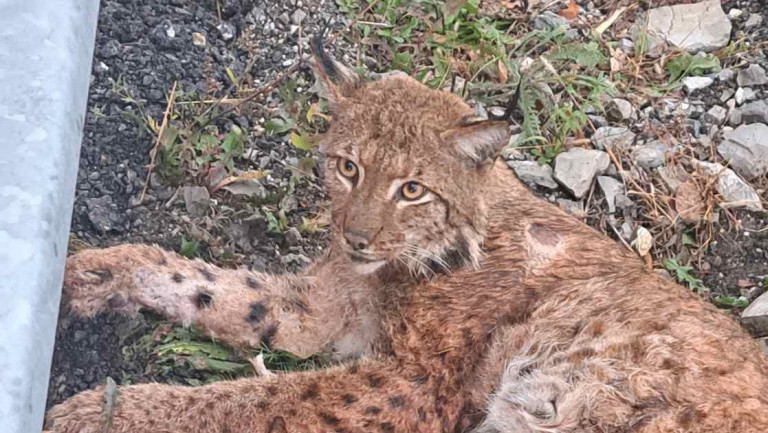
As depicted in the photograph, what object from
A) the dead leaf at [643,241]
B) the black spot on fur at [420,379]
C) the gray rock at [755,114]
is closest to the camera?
the black spot on fur at [420,379]

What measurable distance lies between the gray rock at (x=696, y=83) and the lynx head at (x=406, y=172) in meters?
2.13

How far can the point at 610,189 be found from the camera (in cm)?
506

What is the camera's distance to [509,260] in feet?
12.7

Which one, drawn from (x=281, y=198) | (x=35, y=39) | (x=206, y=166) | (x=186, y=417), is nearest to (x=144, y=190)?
(x=206, y=166)

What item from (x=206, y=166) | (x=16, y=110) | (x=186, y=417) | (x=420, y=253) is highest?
(x=16, y=110)

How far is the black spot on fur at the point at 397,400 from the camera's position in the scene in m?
3.57

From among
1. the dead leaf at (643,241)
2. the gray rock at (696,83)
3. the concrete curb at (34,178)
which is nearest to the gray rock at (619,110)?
the gray rock at (696,83)

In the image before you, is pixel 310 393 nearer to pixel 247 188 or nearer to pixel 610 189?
pixel 247 188

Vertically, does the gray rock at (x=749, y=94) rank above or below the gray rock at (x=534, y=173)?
above

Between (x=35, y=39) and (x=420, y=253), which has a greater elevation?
(x=35, y=39)

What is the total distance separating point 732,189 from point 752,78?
0.81 metres

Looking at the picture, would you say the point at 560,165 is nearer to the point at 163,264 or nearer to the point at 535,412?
the point at 535,412

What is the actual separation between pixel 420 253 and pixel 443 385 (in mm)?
511

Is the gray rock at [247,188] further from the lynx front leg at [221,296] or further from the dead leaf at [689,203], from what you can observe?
the dead leaf at [689,203]
